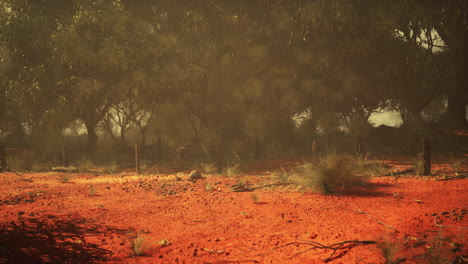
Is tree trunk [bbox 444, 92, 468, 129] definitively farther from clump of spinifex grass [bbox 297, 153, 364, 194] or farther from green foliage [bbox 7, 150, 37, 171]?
green foliage [bbox 7, 150, 37, 171]

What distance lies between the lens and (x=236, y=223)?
20.3 feet

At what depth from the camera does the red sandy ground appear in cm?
465

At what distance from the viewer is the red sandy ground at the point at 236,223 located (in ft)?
15.3

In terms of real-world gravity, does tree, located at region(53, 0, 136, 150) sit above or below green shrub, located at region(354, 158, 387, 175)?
above

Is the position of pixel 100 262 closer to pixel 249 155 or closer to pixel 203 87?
pixel 249 155

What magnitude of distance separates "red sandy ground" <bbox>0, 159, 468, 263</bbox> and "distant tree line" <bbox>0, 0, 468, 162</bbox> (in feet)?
28.1

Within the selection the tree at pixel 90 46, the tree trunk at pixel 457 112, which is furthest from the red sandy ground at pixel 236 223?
the tree trunk at pixel 457 112

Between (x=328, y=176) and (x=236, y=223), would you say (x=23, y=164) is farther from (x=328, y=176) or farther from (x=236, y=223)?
(x=328, y=176)

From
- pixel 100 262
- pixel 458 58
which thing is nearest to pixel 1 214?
pixel 100 262

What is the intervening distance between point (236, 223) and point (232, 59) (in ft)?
43.3

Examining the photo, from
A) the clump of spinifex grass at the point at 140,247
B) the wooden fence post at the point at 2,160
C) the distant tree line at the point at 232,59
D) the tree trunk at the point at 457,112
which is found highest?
the distant tree line at the point at 232,59

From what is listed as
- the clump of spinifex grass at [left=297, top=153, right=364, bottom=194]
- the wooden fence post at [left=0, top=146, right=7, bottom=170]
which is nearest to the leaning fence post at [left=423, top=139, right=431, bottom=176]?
A: the clump of spinifex grass at [left=297, top=153, right=364, bottom=194]

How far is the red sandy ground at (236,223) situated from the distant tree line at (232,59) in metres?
8.56

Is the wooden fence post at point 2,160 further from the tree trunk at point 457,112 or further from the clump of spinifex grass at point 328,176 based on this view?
the tree trunk at point 457,112
